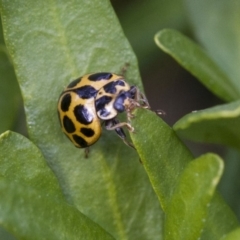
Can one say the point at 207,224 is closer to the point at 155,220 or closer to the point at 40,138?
the point at 155,220

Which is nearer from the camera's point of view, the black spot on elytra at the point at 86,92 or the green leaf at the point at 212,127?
the green leaf at the point at 212,127

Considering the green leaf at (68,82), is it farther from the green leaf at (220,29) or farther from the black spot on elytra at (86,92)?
the green leaf at (220,29)

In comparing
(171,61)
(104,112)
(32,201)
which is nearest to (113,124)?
(104,112)

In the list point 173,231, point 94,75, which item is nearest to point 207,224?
point 173,231

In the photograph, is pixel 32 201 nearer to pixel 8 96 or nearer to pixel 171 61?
pixel 8 96

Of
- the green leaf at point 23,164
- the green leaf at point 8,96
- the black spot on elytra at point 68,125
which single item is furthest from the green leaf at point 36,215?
the green leaf at point 8,96

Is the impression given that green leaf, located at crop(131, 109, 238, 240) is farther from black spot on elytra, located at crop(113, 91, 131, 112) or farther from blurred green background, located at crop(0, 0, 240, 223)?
blurred green background, located at crop(0, 0, 240, 223)
